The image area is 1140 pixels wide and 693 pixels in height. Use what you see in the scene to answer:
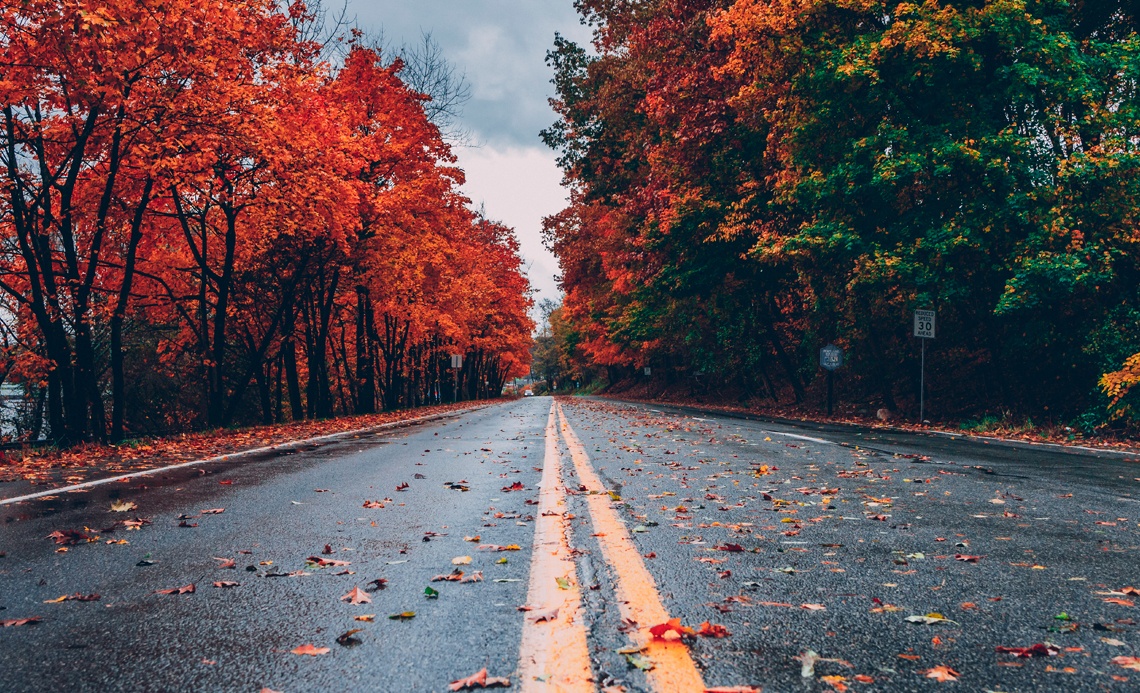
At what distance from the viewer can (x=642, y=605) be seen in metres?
2.88

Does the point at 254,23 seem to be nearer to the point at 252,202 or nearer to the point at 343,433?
the point at 252,202

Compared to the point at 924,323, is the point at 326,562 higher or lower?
lower

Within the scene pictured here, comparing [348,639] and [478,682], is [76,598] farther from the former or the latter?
[478,682]

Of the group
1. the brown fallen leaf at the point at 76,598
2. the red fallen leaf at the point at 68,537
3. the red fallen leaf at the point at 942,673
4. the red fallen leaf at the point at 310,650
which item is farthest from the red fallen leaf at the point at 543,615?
the red fallen leaf at the point at 68,537

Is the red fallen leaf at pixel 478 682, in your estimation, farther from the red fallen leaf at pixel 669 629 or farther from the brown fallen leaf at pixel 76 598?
the brown fallen leaf at pixel 76 598

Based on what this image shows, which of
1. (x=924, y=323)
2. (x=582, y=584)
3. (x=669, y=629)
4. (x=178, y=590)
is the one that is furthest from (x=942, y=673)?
(x=924, y=323)

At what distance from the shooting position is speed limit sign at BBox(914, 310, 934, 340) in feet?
52.7

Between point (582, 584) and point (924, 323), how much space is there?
1523 centimetres

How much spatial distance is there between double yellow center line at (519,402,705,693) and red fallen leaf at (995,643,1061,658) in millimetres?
1078

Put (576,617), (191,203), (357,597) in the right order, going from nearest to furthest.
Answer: (576,617) → (357,597) → (191,203)

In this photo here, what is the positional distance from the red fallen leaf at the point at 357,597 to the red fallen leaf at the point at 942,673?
211 cm

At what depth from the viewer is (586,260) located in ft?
124

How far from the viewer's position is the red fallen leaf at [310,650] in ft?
8.04

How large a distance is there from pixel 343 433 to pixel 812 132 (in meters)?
12.7
